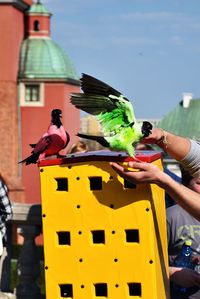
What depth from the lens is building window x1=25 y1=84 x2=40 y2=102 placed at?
5466 centimetres

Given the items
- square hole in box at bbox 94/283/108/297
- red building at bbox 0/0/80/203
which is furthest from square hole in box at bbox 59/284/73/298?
red building at bbox 0/0/80/203

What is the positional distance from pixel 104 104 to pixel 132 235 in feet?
1.98

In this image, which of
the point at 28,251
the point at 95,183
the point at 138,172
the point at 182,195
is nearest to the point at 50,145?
the point at 95,183

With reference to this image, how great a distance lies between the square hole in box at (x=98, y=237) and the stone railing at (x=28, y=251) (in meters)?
3.88

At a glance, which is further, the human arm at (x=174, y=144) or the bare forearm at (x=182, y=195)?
the human arm at (x=174, y=144)

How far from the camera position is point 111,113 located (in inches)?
198

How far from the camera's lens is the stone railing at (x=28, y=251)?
9.11 metres

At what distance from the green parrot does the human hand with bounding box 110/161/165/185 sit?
6 cm

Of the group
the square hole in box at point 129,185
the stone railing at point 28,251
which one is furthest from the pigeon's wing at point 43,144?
the stone railing at point 28,251

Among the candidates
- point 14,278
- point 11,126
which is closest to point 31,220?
point 14,278

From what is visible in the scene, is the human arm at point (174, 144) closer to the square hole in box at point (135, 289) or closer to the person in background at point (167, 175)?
the person in background at point (167, 175)

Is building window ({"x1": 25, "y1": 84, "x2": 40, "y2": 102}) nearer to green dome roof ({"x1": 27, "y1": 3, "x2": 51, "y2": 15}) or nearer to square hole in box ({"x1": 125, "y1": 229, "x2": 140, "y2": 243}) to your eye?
green dome roof ({"x1": 27, "y1": 3, "x2": 51, "y2": 15})

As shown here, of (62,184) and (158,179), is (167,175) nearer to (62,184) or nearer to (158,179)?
(158,179)

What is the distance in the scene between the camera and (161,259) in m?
5.37
